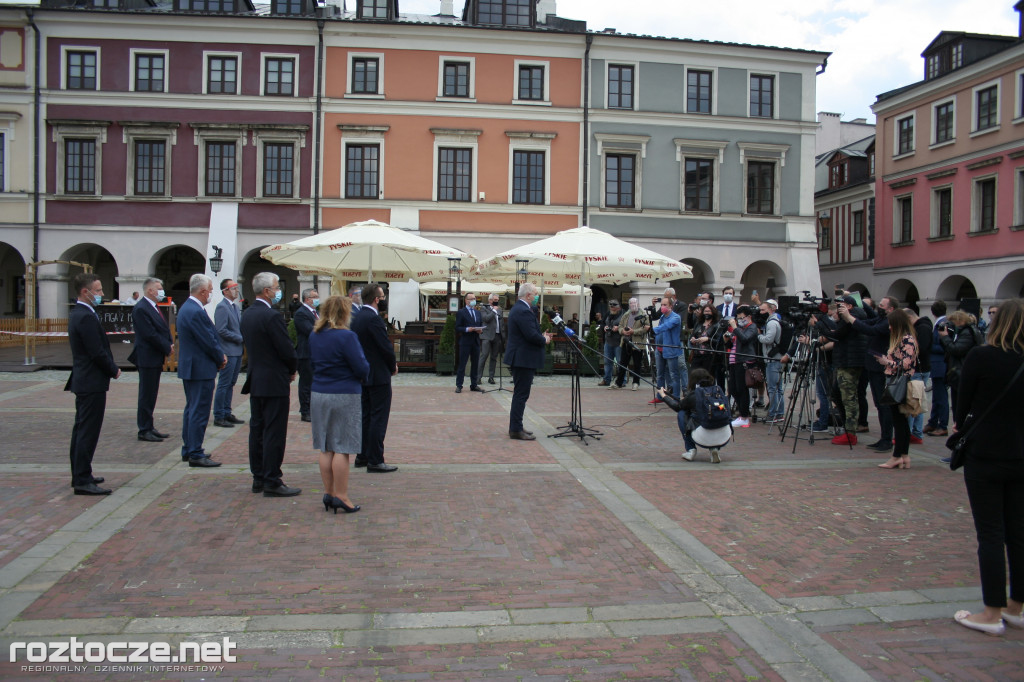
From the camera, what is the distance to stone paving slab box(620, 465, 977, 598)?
196 inches

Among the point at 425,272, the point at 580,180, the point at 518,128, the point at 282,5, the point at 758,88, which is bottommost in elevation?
the point at 425,272

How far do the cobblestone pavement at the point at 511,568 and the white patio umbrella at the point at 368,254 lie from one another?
7.63 metres

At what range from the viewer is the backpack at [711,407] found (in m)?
8.48

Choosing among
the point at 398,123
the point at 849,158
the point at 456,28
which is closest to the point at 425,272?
the point at 398,123

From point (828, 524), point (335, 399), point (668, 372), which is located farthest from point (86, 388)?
point (668, 372)

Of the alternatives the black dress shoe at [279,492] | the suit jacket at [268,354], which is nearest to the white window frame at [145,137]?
the suit jacket at [268,354]

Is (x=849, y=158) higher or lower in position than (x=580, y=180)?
higher

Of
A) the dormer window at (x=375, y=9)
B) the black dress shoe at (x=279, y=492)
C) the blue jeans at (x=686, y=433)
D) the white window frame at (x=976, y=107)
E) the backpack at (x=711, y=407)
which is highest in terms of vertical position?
the dormer window at (x=375, y=9)

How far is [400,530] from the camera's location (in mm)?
5801

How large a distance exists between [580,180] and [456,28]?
719 cm

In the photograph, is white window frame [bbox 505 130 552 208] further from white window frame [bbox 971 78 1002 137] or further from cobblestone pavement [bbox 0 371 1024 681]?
cobblestone pavement [bbox 0 371 1024 681]

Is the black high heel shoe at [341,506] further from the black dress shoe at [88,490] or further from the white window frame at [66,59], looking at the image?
the white window frame at [66,59]

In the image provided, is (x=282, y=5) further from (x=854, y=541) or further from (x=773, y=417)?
(x=854, y=541)

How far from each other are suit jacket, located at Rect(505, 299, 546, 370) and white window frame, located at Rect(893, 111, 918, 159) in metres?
30.5
